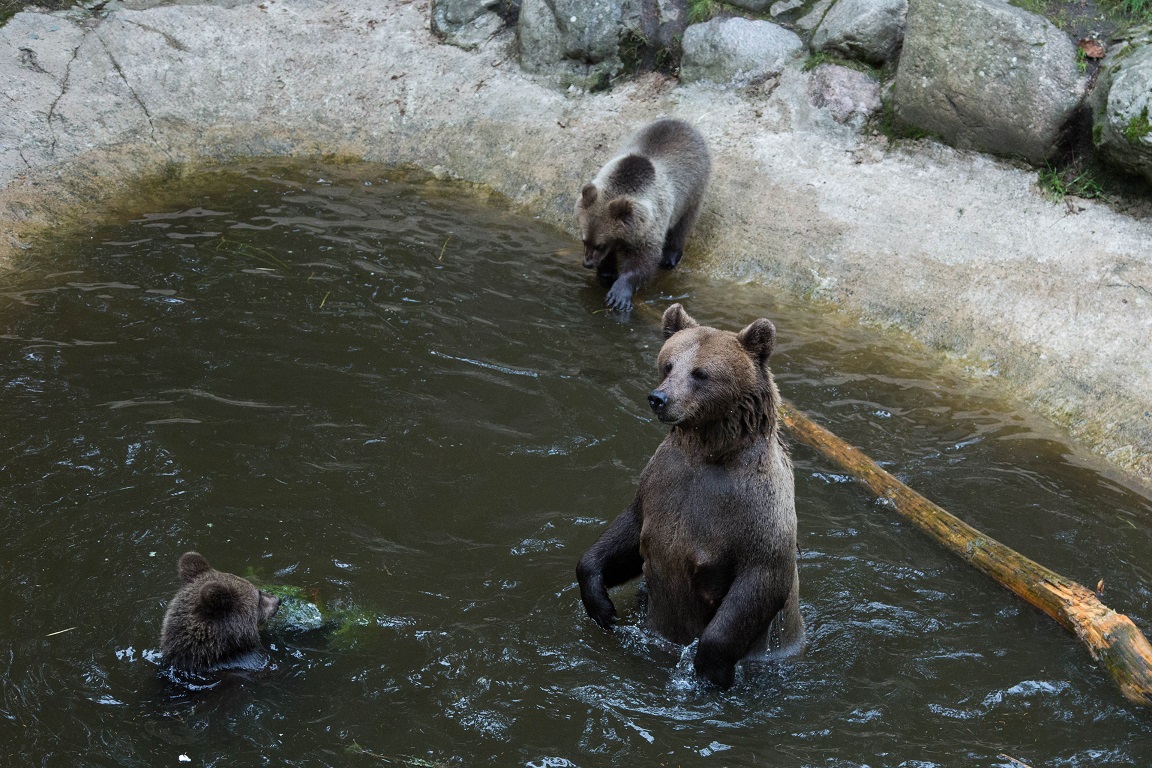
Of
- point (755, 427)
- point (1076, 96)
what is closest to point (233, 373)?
point (755, 427)

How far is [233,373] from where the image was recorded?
8.12 metres

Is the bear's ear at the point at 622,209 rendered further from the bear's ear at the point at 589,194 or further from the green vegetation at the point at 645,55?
the green vegetation at the point at 645,55

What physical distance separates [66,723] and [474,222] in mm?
7618

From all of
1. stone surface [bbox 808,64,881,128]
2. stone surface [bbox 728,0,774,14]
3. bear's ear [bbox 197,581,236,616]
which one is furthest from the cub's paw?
bear's ear [bbox 197,581,236,616]

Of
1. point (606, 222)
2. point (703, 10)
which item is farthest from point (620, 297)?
point (703, 10)

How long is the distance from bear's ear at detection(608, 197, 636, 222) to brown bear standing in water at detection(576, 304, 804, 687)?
17.1 feet

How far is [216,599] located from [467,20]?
10.5 metres

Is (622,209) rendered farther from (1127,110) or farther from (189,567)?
(189,567)

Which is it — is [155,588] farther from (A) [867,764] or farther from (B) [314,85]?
(B) [314,85]

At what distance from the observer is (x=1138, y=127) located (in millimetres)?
9078

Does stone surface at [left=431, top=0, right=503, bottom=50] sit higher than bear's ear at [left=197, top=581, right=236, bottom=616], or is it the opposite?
stone surface at [left=431, top=0, right=503, bottom=50]

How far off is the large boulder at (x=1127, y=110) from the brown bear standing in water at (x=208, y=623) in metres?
8.29

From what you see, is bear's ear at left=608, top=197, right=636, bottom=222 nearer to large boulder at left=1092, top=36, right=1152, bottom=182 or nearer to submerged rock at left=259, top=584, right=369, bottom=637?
large boulder at left=1092, top=36, right=1152, bottom=182

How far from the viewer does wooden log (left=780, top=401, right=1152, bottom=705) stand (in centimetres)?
544
